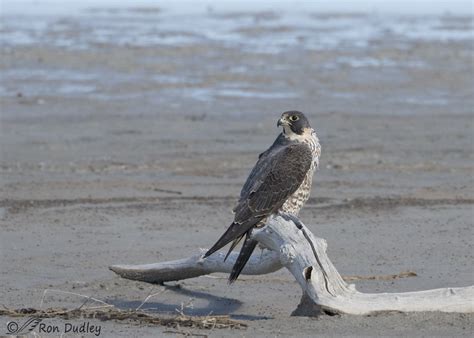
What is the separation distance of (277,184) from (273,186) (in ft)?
0.10

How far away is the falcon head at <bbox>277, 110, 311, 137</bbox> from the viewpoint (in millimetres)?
7645

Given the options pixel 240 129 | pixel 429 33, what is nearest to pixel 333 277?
pixel 240 129

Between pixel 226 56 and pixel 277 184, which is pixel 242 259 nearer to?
pixel 277 184

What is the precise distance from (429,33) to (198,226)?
891 inches

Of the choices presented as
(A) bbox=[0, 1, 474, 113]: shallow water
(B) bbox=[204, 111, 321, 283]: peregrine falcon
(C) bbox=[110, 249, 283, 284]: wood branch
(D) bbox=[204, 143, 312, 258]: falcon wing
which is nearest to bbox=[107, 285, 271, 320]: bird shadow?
(C) bbox=[110, 249, 283, 284]: wood branch

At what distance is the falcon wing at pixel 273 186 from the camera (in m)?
7.33

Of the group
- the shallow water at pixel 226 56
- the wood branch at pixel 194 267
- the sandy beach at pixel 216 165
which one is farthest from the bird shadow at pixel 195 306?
the shallow water at pixel 226 56

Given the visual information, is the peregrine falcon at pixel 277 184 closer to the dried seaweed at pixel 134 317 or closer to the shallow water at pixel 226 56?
the dried seaweed at pixel 134 317

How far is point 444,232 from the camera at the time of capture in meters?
9.75

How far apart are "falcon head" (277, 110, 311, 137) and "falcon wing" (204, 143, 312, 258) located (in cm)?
19

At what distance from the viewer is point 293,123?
25.2 feet

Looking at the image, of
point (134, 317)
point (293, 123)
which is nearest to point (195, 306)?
point (134, 317)

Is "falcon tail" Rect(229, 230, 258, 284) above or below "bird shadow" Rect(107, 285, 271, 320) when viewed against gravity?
above

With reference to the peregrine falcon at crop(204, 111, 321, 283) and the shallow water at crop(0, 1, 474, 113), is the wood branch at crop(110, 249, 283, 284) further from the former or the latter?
the shallow water at crop(0, 1, 474, 113)
